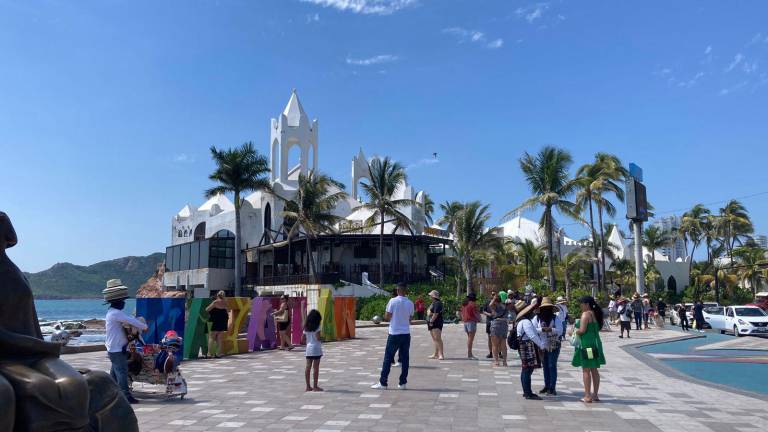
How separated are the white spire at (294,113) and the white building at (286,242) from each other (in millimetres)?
87

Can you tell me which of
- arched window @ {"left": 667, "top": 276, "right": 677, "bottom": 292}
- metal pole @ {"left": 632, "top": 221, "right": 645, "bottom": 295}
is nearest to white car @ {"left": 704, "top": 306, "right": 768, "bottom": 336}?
metal pole @ {"left": 632, "top": 221, "right": 645, "bottom": 295}

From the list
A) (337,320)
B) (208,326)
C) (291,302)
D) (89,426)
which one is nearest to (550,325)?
(89,426)

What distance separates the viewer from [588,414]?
748 centimetres

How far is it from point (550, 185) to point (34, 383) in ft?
103

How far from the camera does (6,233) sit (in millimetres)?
3998

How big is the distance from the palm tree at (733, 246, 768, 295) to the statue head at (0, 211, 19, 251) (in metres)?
55.8

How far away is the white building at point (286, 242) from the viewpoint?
135ft

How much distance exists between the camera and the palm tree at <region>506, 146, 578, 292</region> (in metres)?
32.5

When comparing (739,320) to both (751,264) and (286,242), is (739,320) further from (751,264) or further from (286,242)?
(751,264)

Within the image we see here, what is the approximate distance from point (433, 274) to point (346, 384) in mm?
34888

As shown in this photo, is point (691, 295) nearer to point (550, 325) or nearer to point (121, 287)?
point (550, 325)

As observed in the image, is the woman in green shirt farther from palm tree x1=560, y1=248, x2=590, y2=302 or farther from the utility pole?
palm tree x1=560, y1=248, x2=590, y2=302

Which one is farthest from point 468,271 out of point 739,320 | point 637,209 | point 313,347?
point 313,347

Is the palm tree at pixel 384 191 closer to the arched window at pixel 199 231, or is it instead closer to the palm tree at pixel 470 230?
the palm tree at pixel 470 230
